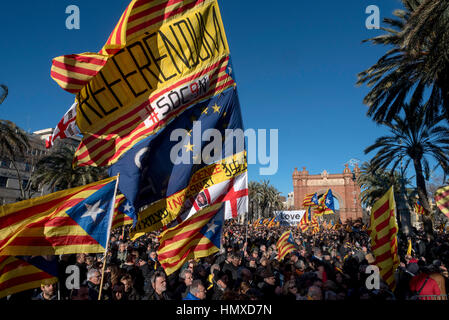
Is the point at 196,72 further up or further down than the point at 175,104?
further up

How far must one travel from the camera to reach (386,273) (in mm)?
4965

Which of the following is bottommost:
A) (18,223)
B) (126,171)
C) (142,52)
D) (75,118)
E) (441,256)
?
(441,256)

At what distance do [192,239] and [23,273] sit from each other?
2482 millimetres

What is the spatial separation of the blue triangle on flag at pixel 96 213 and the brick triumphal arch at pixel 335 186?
64.9 metres

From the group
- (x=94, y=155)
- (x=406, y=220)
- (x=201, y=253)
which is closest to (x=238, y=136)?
(x=201, y=253)

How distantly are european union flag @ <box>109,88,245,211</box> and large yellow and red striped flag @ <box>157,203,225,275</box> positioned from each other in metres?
0.69

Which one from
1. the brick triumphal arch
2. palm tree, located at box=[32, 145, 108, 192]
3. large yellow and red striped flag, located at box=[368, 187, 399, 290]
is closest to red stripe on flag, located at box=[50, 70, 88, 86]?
large yellow and red striped flag, located at box=[368, 187, 399, 290]

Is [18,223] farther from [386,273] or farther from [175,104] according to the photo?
[386,273]

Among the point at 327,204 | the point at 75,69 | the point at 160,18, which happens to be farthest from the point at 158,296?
the point at 327,204

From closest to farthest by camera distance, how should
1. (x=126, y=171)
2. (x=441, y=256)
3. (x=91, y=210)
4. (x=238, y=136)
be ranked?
(x=91, y=210), (x=126, y=171), (x=238, y=136), (x=441, y=256)

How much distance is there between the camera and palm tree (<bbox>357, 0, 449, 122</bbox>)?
1003 centimetres

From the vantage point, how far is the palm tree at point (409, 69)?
1003 cm

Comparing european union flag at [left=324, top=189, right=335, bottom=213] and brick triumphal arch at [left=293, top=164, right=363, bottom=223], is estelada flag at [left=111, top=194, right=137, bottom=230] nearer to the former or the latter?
european union flag at [left=324, top=189, right=335, bottom=213]

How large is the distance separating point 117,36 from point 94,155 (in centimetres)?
184
